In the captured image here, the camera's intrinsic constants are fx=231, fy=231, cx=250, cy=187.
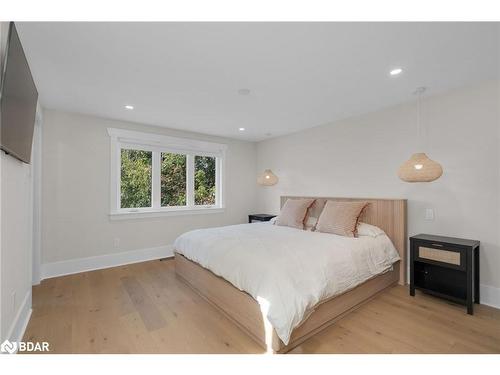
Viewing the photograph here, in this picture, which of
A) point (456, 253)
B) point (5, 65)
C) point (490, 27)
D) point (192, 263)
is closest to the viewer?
point (5, 65)

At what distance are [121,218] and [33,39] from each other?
2662 millimetres

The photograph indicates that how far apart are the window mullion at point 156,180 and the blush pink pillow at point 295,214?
86.6 inches

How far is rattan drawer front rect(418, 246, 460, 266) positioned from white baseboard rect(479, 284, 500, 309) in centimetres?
53

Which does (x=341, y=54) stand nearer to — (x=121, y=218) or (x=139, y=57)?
(x=139, y=57)

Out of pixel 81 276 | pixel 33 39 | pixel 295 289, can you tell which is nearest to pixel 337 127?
pixel 295 289

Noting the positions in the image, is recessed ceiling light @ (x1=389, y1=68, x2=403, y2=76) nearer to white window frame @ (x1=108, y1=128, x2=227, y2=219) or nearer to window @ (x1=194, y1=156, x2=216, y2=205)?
white window frame @ (x1=108, y1=128, x2=227, y2=219)

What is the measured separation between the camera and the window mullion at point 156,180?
4.16 meters

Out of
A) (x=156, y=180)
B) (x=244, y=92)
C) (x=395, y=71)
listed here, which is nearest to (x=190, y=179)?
(x=156, y=180)

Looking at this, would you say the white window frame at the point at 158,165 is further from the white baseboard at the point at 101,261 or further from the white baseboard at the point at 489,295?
the white baseboard at the point at 489,295

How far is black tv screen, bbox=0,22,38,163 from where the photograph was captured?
1319mm

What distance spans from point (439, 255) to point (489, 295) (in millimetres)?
662

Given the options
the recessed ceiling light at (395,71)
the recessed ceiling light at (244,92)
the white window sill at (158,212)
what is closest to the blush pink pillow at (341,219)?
the recessed ceiling light at (395,71)

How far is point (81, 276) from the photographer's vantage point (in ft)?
10.7
